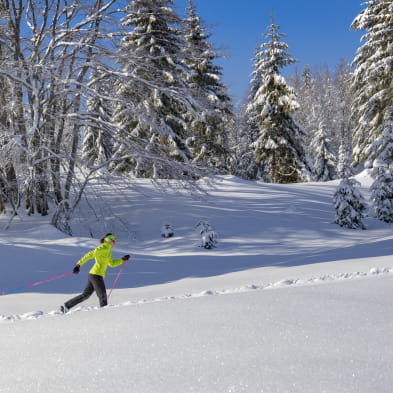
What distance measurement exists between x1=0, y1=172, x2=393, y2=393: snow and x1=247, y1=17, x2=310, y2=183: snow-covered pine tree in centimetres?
1758

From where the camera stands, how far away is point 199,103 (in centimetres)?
1212

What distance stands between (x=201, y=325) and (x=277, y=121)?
25469mm

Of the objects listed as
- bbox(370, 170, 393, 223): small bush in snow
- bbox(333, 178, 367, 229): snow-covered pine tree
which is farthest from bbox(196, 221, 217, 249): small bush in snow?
bbox(370, 170, 393, 223): small bush in snow

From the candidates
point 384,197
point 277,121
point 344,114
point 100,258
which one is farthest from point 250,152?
point 100,258

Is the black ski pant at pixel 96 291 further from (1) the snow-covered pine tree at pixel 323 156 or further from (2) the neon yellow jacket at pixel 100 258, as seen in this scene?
(1) the snow-covered pine tree at pixel 323 156

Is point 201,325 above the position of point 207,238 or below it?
above

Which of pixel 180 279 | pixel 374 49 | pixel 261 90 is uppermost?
pixel 374 49

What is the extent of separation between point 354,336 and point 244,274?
513 centimetres

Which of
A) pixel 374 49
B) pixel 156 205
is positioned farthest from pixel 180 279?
pixel 374 49

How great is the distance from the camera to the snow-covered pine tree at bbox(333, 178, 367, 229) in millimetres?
13789

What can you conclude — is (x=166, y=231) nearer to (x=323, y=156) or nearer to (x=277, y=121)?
(x=277, y=121)

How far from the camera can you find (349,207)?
13.8 metres

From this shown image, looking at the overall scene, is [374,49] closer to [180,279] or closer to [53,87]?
[53,87]

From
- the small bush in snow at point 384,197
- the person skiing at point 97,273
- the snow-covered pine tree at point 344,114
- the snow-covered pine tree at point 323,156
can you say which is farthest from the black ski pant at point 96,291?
the snow-covered pine tree at point 344,114
